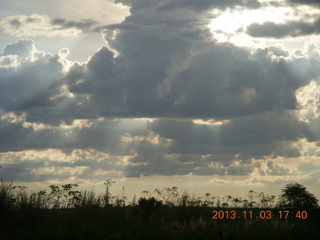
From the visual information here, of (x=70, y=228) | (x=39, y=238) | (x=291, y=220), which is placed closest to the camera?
(x=39, y=238)

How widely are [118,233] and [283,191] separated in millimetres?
15872

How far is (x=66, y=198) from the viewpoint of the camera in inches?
1435

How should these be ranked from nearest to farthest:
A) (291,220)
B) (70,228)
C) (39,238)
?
1. (39,238)
2. (70,228)
3. (291,220)

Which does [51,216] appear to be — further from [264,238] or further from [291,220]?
[291,220]

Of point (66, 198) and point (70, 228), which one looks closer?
point (70, 228)

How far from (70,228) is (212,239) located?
9.55 metres

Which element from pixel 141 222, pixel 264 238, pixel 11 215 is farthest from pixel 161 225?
pixel 11 215

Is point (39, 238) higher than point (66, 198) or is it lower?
lower

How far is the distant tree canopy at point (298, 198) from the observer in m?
36.2

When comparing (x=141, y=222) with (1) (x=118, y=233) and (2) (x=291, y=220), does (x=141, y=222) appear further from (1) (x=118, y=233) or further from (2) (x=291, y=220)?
(2) (x=291, y=220)

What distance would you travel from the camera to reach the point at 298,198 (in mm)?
36375

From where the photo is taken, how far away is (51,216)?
33.2 m

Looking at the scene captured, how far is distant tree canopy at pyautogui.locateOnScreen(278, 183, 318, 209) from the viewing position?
3622 centimetres

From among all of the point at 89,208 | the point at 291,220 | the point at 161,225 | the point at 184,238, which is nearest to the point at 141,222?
the point at 161,225
